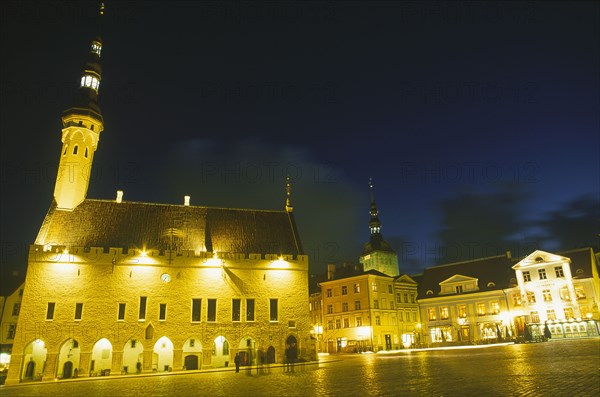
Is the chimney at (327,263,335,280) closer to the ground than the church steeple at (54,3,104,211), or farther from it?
closer to the ground

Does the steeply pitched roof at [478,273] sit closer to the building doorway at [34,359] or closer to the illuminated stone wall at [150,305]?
the illuminated stone wall at [150,305]

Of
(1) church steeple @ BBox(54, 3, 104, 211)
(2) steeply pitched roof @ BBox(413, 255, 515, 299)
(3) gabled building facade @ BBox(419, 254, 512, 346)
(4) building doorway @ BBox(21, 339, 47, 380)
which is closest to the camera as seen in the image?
(4) building doorway @ BBox(21, 339, 47, 380)

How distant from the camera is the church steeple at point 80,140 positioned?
122 ft

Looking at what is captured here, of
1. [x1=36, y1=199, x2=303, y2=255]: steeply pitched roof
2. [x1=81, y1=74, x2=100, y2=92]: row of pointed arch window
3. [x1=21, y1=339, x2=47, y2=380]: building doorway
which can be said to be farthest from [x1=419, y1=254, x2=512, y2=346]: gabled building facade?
[x1=81, y1=74, x2=100, y2=92]: row of pointed arch window

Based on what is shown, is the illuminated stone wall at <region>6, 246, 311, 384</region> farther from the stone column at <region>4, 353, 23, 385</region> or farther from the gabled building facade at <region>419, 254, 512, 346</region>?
the gabled building facade at <region>419, 254, 512, 346</region>

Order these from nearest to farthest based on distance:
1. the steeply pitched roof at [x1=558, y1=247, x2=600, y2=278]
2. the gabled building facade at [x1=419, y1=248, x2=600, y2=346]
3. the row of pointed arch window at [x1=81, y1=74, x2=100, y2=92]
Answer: the row of pointed arch window at [x1=81, y1=74, x2=100, y2=92] → the gabled building facade at [x1=419, y1=248, x2=600, y2=346] → the steeply pitched roof at [x1=558, y1=247, x2=600, y2=278]

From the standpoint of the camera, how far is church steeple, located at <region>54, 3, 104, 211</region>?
37.1 meters

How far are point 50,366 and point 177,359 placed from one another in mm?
8606

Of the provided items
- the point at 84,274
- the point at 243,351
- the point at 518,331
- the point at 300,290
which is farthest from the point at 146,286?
the point at 518,331

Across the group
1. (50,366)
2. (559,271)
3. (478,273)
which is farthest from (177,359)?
(559,271)

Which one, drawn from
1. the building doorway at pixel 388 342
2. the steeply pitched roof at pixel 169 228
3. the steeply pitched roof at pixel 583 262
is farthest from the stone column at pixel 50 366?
the steeply pitched roof at pixel 583 262

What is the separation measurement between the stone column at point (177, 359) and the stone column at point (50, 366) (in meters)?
8.07

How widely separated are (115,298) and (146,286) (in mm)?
2385

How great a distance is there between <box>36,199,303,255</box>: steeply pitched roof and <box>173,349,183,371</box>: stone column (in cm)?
850
